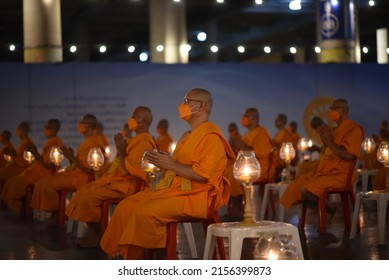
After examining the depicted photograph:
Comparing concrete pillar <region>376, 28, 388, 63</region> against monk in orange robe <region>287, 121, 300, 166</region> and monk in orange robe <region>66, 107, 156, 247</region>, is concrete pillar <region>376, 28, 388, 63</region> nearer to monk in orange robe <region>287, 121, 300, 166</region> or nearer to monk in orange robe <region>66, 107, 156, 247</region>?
monk in orange robe <region>287, 121, 300, 166</region>

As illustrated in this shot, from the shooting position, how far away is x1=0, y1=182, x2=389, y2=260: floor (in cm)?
611

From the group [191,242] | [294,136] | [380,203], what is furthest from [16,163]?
[380,203]

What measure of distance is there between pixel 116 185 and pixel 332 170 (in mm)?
1671

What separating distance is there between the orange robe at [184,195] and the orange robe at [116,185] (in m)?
1.11

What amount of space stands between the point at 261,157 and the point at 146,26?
11389 millimetres

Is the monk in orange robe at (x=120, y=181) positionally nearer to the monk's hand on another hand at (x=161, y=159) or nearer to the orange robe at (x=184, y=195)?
the orange robe at (x=184, y=195)

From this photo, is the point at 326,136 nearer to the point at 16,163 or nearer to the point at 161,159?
the point at 161,159

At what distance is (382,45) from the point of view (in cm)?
Answer: 1625

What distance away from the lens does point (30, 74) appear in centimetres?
1241

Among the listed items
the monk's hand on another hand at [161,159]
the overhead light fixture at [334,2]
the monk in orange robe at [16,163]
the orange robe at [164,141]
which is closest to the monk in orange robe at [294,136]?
the orange robe at [164,141]

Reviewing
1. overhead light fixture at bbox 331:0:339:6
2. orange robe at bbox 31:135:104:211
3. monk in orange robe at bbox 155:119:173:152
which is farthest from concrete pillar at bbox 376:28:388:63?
orange robe at bbox 31:135:104:211
